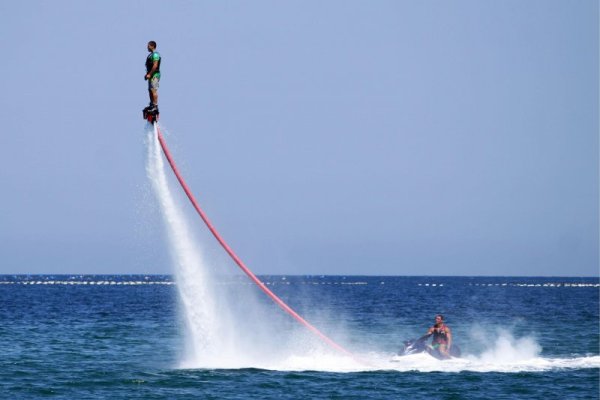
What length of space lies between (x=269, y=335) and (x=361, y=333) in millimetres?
8652

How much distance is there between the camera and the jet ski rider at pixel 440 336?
39.7 meters

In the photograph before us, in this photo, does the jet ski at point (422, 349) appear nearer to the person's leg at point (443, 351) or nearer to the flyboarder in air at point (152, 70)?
the person's leg at point (443, 351)

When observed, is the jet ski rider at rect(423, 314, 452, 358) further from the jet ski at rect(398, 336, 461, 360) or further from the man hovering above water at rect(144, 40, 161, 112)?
the man hovering above water at rect(144, 40, 161, 112)

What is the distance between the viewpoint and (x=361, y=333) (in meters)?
58.8

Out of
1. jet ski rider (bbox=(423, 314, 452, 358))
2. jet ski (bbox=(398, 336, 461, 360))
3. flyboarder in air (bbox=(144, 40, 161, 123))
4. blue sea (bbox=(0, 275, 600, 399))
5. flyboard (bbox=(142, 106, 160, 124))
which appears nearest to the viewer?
flyboarder in air (bbox=(144, 40, 161, 123))

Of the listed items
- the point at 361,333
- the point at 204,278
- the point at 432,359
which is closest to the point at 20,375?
the point at 204,278

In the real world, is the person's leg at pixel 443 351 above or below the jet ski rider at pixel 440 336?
below

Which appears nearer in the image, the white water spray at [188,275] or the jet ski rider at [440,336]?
the white water spray at [188,275]

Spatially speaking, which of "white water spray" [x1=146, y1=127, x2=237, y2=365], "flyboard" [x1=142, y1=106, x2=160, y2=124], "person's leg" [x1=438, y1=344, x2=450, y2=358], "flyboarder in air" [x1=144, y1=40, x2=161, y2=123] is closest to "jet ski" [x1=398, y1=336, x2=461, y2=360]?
"person's leg" [x1=438, y1=344, x2=450, y2=358]

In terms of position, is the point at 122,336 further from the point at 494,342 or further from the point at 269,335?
the point at 494,342

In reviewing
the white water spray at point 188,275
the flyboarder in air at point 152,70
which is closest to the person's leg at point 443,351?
the white water spray at point 188,275

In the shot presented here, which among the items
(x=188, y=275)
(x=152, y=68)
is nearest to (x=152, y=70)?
(x=152, y=68)

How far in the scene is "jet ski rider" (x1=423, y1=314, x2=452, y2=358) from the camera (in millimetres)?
39656

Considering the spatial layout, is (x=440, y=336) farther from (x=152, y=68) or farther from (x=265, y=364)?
(x=152, y=68)
